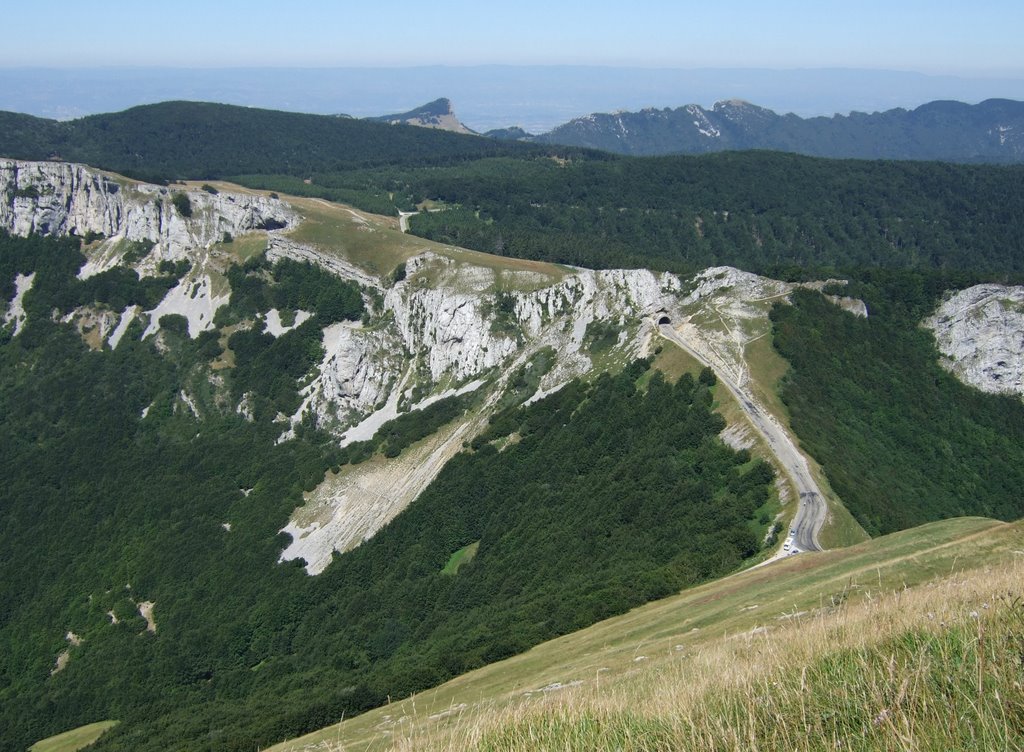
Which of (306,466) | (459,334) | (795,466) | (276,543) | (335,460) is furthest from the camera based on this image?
(459,334)

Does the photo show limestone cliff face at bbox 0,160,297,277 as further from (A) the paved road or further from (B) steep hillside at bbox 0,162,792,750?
(A) the paved road

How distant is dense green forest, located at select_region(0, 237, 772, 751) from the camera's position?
55.6m

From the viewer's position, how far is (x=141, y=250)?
147 metres

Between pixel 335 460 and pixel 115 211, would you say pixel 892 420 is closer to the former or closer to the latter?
pixel 335 460

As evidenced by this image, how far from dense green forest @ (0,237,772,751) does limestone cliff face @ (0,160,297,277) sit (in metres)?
20.9

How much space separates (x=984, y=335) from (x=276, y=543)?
83.5 m

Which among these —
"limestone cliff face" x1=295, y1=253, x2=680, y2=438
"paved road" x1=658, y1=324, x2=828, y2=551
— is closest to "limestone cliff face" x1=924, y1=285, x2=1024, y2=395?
"limestone cliff face" x1=295, y1=253, x2=680, y2=438

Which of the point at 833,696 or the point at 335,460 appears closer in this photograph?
the point at 833,696

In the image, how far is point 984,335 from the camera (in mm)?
103062

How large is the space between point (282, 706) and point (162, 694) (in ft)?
92.3

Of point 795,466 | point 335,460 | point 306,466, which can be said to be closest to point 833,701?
point 795,466

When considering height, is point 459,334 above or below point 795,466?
above

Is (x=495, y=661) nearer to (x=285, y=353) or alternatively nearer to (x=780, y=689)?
(x=780, y=689)

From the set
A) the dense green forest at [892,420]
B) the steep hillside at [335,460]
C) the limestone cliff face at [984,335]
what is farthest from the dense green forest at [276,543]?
the limestone cliff face at [984,335]
